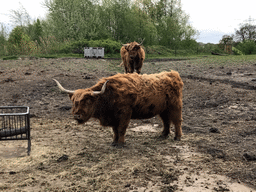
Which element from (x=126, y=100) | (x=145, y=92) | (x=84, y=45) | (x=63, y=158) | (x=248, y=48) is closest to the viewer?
(x=63, y=158)

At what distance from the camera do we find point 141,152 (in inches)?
184

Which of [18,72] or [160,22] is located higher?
[160,22]

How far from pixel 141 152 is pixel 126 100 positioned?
1.02 meters

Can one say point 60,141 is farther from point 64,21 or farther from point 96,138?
point 64,21

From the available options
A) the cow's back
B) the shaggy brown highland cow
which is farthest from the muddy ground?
the cow's back

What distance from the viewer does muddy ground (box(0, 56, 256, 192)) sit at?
11.6ft

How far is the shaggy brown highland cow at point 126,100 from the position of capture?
14.0ft

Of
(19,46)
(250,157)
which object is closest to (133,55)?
(250,157)

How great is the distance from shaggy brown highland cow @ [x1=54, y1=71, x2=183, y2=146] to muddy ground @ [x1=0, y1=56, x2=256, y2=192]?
1.93ft

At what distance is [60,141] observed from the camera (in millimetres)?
5230

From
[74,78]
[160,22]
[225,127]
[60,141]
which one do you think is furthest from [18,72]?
[160,22]

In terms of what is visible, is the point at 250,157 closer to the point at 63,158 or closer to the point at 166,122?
the point at 166,122

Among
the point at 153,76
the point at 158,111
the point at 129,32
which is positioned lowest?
the point at 158,111

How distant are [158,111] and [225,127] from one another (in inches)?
76.7
